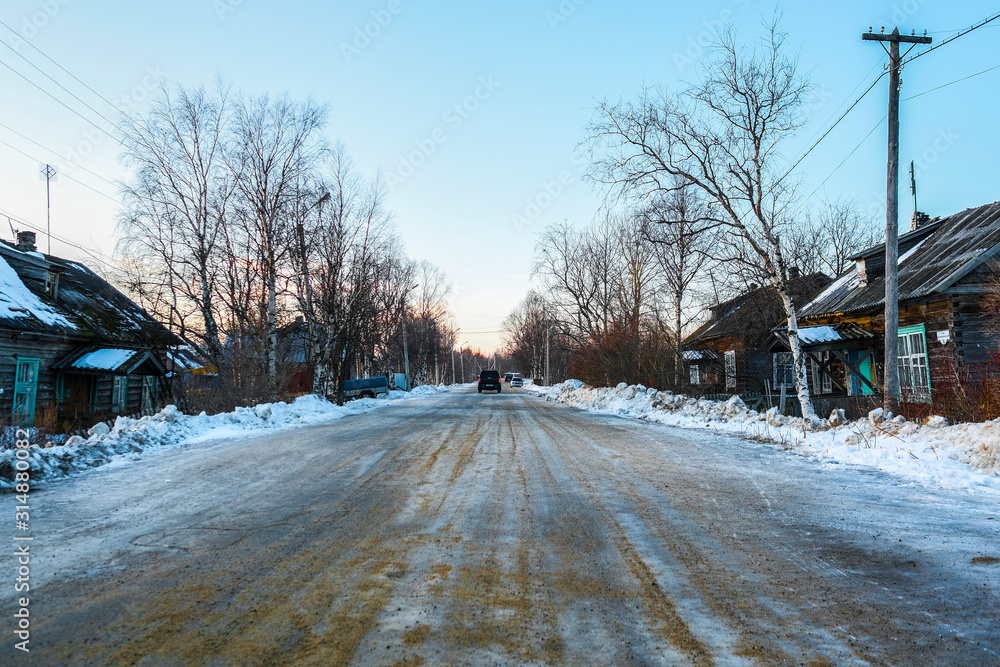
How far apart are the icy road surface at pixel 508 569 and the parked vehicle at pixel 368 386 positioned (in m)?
30.0

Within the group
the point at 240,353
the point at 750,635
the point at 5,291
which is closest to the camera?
the point at 750,635

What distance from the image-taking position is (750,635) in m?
2.92

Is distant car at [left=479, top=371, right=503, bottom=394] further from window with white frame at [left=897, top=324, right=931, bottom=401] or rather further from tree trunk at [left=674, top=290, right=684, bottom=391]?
window with white frame at [left=897, top=324, right=931, bottom=401]

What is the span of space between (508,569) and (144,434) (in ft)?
31.0

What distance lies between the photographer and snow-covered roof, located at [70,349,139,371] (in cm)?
1969

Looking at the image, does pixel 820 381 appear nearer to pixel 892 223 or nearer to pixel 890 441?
pixel 892 223

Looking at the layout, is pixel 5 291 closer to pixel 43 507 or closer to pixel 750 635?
pixel 43 507

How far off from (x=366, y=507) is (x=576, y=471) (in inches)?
125

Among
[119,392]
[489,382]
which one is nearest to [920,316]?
[119,392]

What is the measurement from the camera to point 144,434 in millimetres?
10438

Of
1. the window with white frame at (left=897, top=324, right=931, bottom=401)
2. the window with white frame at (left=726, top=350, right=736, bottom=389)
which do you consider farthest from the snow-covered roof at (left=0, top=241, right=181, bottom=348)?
the window with white frame at (left=726, top=350, right=736, bottom=389)

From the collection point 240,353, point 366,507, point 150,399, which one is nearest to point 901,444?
point 366,507

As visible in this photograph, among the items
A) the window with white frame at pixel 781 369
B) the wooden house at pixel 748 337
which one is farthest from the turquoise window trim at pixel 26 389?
the window with white frame at pixel 781 369

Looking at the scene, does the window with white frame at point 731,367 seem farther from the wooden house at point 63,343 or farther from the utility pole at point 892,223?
the wooden house at point 63,343
